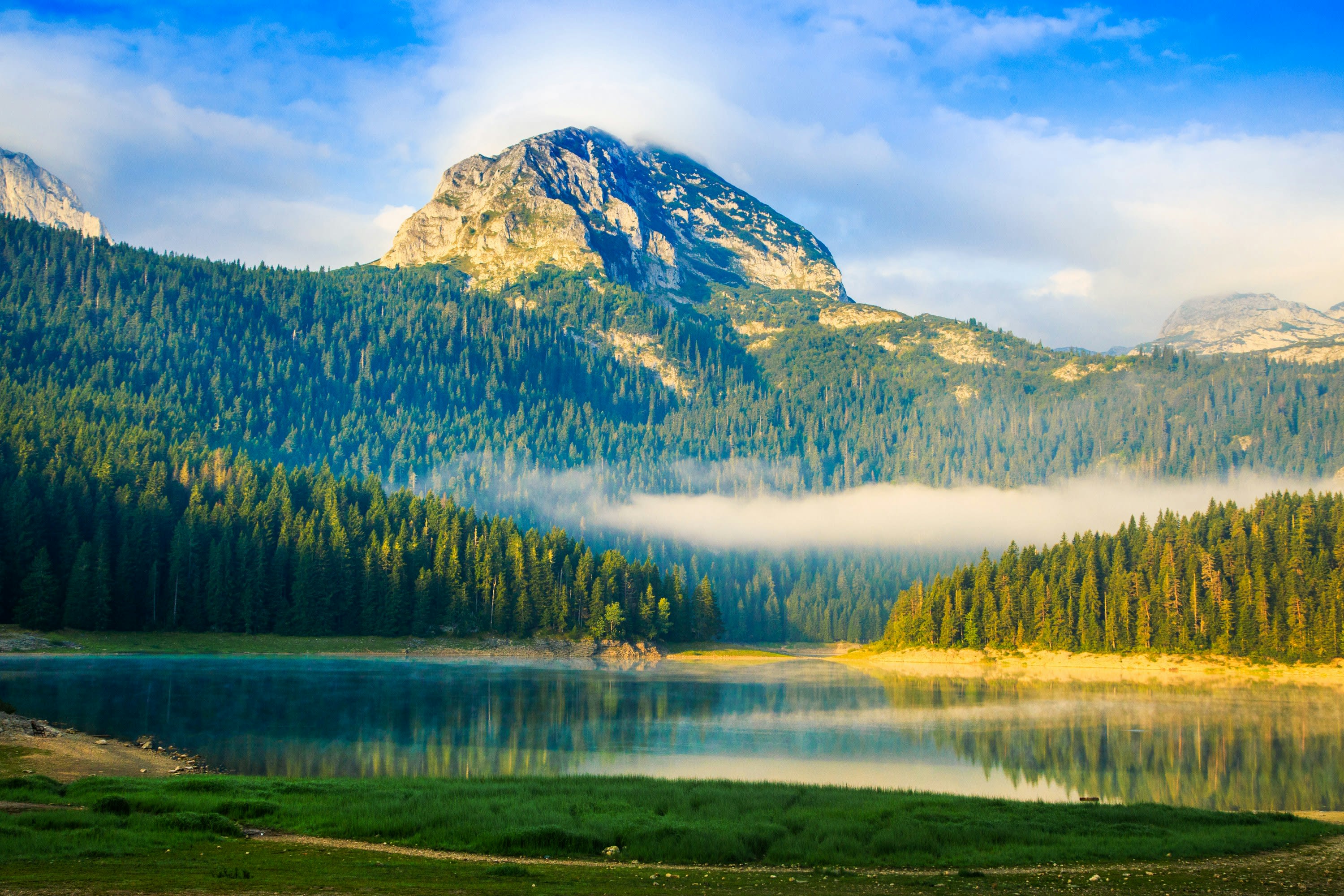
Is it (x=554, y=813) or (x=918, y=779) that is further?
(x=918, y=779)

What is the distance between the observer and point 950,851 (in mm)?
27469

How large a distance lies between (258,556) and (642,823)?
108 meters

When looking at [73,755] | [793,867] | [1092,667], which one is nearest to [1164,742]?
[793,867]

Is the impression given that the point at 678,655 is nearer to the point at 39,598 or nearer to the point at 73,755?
the point at 39,598

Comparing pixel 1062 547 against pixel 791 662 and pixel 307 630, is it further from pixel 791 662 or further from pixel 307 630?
pixel 307 630

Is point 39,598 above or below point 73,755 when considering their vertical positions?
above

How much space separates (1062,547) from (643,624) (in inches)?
2645

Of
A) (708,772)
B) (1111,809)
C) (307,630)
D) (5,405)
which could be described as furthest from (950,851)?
(5,405)

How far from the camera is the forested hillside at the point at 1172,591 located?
380ft

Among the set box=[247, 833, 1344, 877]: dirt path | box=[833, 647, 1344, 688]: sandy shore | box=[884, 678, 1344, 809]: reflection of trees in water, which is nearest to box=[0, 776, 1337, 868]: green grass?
box=[247, 833, 1344, 877]: dirt path

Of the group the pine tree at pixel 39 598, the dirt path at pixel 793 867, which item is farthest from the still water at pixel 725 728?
the dirt path at pixel 793 867

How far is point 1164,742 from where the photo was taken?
2327 inches

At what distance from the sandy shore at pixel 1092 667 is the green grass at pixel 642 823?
87834mm

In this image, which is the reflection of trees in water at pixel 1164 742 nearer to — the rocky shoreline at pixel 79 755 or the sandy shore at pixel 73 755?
the rocky shoreline at pixel 79 755
